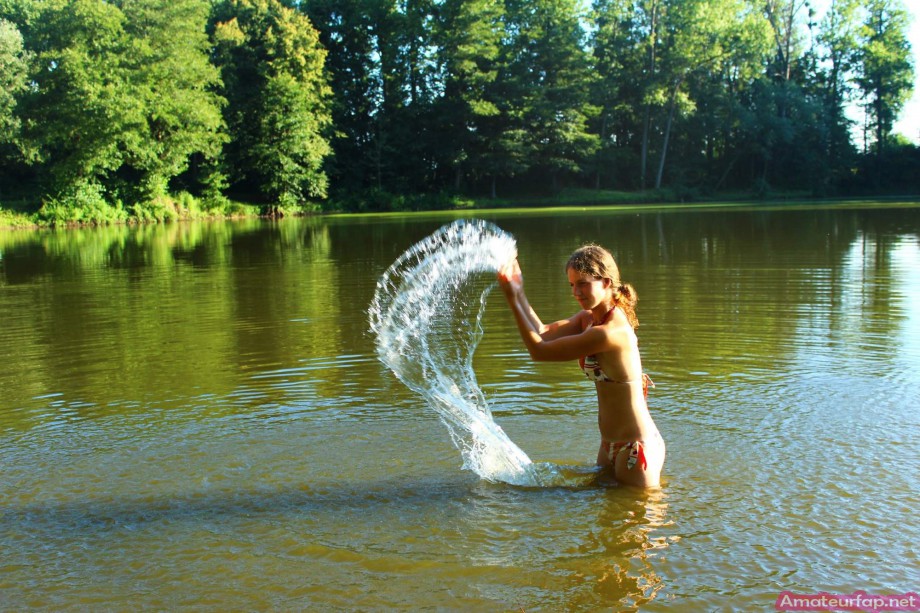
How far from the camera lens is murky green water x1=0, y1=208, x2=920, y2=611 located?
14.8 feet

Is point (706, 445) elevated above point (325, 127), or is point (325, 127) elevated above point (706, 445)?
point (325, 127)

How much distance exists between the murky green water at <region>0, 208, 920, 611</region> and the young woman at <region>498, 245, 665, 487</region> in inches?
11.0

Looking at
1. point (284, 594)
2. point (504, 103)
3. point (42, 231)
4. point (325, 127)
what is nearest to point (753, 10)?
point (504, 103)

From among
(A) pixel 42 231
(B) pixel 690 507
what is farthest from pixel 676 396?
(A) pixel 42 231

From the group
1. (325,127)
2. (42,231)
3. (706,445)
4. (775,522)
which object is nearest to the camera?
(775,522)

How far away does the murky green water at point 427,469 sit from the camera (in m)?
4.51

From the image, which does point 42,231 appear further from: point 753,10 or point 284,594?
point 753,10

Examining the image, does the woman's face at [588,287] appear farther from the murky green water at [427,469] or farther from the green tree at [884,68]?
the green tree at [884,68]

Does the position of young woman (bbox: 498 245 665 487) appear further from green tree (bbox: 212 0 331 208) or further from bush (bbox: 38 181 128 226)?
green tree (bbox: 212 0 331 208)

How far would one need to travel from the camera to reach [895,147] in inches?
2672

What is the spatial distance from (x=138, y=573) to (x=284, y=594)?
878 millimetres

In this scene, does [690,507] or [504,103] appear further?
[504,103]

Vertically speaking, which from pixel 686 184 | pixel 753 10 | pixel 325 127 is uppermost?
pixel 753 10

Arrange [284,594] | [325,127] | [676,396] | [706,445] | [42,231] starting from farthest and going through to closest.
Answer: [325,127] < [42,231] < [676,396] < [706,445] < [284,594]
